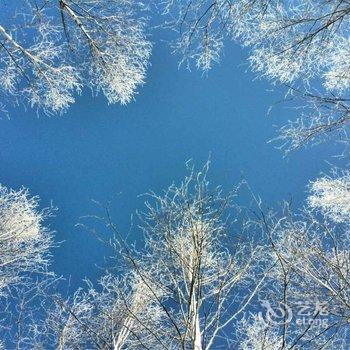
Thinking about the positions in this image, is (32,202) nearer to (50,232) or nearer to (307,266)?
(50,232)

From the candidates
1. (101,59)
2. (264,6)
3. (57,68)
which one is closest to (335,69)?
(264,6)

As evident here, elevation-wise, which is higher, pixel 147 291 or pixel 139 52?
pixel 139 52

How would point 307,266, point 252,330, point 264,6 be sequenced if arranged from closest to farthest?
point 264,6, point 307,266, point 252,330

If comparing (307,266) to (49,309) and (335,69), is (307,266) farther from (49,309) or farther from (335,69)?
(49,309)

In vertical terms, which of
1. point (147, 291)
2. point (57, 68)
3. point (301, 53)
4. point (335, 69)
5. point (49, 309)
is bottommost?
point (49, 309)

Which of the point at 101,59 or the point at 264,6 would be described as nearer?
the point at 264,6

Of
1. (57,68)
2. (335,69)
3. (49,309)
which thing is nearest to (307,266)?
(335,69)

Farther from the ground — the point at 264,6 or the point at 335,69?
the point at 335,69

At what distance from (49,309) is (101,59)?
221 inches

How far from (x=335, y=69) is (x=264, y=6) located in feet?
9.93

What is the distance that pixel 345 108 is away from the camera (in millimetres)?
4789

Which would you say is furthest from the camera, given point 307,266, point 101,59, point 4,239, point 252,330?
point 4,239

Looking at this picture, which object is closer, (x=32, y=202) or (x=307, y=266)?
(x=307, y=266)

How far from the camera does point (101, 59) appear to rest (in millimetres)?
6547
